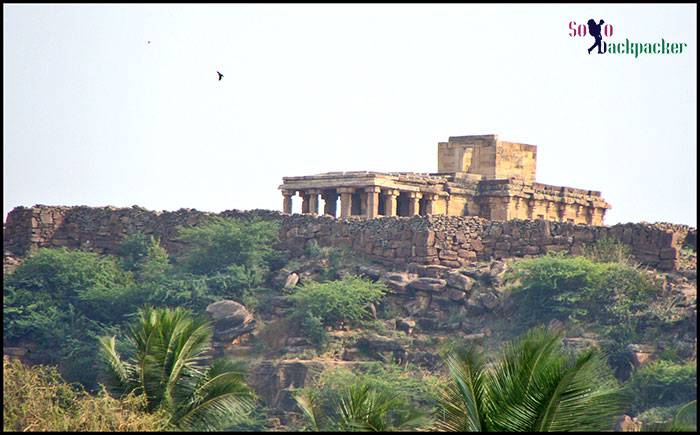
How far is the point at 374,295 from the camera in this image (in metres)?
44.2

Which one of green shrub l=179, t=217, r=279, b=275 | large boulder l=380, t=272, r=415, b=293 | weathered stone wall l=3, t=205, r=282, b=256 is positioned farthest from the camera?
weathered stone wall l=3, t=205, r=282, b=256

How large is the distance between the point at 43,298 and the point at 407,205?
8226 mm

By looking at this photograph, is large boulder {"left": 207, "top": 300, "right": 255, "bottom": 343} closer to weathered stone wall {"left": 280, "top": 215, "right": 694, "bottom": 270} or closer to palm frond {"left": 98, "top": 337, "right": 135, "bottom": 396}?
weathered stone wall {"left": 280, "top": 215, "right": 694, "bottom": 270}

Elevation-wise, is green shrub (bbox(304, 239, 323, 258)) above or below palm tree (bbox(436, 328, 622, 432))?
above

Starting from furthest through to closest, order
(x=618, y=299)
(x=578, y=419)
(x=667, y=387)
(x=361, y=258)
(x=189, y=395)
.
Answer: (x=361, y=258) < (x=618, y=299) < (x=667, y=387) < (x=189, y=395) < (x=578, y=419)

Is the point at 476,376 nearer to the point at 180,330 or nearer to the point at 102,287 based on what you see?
the point at 180,330

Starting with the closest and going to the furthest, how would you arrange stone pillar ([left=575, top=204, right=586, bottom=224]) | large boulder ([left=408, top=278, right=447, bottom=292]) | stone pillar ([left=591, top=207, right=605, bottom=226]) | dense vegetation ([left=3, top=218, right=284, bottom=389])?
large boulder ([left=408, top=278, right=447, bottom=292]), dense vegetation ([left=3, top=218, right=284, bottom=389]), stone pillar ([left=575, top=204, right=586, bottom=224]), stone pillar ([left=591, top=207, right=605, bottom=226])

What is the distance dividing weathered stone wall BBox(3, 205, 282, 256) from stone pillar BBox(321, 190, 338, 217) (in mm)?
2569

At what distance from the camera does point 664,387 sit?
1523 inches

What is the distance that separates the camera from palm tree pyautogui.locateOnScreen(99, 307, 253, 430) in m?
29.8

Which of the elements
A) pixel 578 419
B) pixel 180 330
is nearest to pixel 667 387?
pixel 180 330

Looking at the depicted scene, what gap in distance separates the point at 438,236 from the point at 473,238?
0.79m

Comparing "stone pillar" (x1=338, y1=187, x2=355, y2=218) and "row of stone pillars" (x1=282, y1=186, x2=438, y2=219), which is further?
"stone pillar" (x1=338, y1=187, x2=355, y2=218)

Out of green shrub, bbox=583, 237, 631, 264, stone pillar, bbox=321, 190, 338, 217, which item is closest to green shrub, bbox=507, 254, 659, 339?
green shrub, bbox=583, 237, 631, 264
